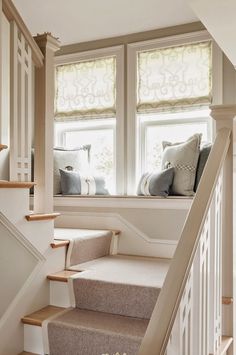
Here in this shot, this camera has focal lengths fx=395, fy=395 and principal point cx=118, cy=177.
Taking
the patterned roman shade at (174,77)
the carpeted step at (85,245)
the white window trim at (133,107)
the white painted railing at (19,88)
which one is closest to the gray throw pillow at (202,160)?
the patterned roman shade at (174,77)

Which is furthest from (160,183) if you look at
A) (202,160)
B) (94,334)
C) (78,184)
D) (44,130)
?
(94,334)

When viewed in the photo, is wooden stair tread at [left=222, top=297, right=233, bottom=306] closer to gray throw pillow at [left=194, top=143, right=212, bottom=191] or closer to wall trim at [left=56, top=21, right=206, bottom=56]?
gray throw pillow at [left=194, top=143, right=212, bottom=191]

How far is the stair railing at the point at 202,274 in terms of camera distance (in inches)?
50.2

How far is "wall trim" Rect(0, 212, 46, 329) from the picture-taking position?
2.17 m

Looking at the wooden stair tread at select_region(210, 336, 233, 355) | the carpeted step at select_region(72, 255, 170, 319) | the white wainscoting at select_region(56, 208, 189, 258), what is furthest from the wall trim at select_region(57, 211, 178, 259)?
the wooden stair tread at select_region(210, 336, 233, 355)

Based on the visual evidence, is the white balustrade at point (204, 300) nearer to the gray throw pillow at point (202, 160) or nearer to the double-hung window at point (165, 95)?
the gray throw pillow at point (202, 160)

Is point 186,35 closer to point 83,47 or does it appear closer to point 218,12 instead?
point 83,47

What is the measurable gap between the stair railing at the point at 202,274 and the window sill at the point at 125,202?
117 cm

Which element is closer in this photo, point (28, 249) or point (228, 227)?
point (228, 227)

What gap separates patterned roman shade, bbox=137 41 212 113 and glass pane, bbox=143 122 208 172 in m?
0.20

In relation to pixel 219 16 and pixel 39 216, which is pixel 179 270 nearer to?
pixel 219 16

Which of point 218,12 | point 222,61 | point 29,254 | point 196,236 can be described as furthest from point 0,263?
point 222,61

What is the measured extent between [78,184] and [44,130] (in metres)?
1.23

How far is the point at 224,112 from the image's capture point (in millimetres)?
2088
